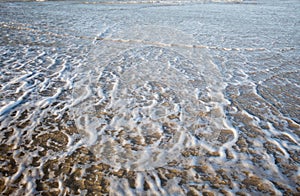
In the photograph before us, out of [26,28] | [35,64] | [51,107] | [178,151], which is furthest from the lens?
[26,28]

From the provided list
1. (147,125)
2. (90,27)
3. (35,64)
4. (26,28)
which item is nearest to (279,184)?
(147,125)

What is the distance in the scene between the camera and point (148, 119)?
2389mm

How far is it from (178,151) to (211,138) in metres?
0.36

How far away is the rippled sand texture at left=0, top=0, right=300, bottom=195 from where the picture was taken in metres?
1.66

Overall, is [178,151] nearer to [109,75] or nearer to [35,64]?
[109,75]

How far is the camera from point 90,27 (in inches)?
250

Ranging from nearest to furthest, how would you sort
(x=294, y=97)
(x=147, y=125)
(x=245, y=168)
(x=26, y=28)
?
(x=245, y=168) < (x=147, y=125) < (x=294, y=97) < (x=26, y=28)

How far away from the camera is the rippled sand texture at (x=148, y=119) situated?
1.66 m

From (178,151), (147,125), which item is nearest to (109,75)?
(147,125)

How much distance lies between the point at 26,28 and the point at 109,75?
3.89m

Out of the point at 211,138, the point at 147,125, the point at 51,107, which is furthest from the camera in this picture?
the point at 51,107

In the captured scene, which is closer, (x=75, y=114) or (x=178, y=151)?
(x=178, y=151)

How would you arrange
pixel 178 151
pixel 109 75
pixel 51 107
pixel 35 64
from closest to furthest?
pixel 178 151
pixel 51 107
pixel 109 75
pixel 35 64

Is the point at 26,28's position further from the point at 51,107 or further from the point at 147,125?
the point at 147,125
